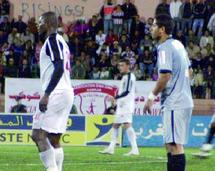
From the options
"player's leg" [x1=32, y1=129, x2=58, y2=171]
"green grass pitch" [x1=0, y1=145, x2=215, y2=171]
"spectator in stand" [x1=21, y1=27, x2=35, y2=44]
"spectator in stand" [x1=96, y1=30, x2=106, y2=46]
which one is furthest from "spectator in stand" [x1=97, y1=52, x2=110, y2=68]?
"player's leg" [x1=32, y1=129, x2=58, y2=171]

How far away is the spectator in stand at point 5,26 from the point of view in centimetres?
3266

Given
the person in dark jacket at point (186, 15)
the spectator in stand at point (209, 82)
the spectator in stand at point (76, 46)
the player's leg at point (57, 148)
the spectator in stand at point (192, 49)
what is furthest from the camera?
the person in dark jacket at point (186, 15)

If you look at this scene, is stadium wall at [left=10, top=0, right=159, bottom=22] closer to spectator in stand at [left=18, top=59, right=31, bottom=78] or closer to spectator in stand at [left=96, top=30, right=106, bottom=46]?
spectator in stand at [left=96, top=30, right=106, bottom=46]

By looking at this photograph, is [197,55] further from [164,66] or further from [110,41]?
[164,66]

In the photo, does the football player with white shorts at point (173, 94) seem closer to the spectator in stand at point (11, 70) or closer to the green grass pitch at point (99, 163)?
the green grass pitch at point (99, 163)

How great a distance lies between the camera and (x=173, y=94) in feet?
35.1

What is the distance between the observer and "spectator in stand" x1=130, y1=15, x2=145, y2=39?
3231 cm

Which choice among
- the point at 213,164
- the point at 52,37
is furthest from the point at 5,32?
the point at 52,37

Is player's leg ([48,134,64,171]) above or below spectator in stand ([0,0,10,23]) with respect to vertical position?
below

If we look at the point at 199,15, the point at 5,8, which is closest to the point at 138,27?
the point at 199,15

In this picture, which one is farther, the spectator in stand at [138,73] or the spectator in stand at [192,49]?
the spectator in stand at [192,49]

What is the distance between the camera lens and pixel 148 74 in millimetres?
30094

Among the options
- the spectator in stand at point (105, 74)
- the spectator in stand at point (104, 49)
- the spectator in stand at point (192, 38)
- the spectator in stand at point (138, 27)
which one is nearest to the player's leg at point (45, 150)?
the spectator in stand at point (105, 74)

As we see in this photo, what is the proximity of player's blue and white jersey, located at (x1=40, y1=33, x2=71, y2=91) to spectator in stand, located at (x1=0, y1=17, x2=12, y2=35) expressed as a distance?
21766 millimetres
